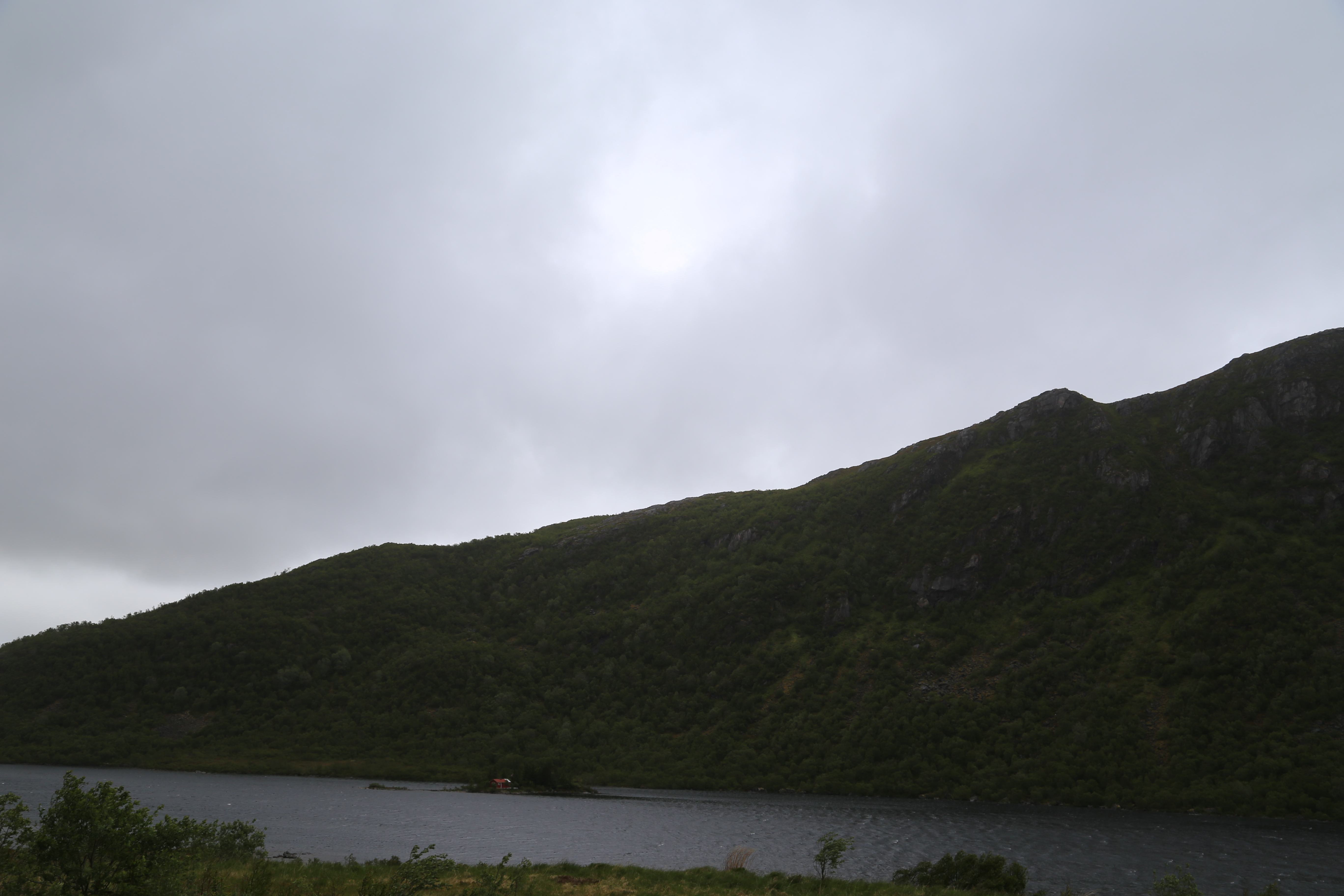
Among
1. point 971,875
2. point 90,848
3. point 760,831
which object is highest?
point 90,848

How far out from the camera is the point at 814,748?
463ft

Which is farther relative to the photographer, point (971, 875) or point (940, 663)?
point (940, 663)

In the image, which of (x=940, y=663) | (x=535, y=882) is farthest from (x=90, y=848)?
(x=940, y=663)

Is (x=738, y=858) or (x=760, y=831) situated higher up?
(x=738, y=858)

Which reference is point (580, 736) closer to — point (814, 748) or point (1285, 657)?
point (814, 748)

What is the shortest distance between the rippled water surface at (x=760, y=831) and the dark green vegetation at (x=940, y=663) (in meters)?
17.9

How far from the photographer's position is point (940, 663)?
151750mm

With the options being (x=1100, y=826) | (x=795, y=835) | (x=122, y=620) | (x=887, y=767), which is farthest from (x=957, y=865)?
(x=122, y=620)

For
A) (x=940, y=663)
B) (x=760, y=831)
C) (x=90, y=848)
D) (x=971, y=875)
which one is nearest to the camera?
(x=90, y=848)

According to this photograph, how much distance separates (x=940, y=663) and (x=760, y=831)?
92.5m

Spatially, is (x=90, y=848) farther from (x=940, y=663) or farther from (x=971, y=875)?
(x=940, y=663)

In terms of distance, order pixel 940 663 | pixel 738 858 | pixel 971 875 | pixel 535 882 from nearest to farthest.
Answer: pixel 535 882, pixel 971 875, pixel 738 858, pixel 940 663

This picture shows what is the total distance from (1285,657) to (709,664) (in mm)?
107302

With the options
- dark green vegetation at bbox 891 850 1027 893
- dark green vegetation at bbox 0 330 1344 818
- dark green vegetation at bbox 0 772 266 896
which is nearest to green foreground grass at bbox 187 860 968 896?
dark green vegetation at bbox 0 772 266 896
